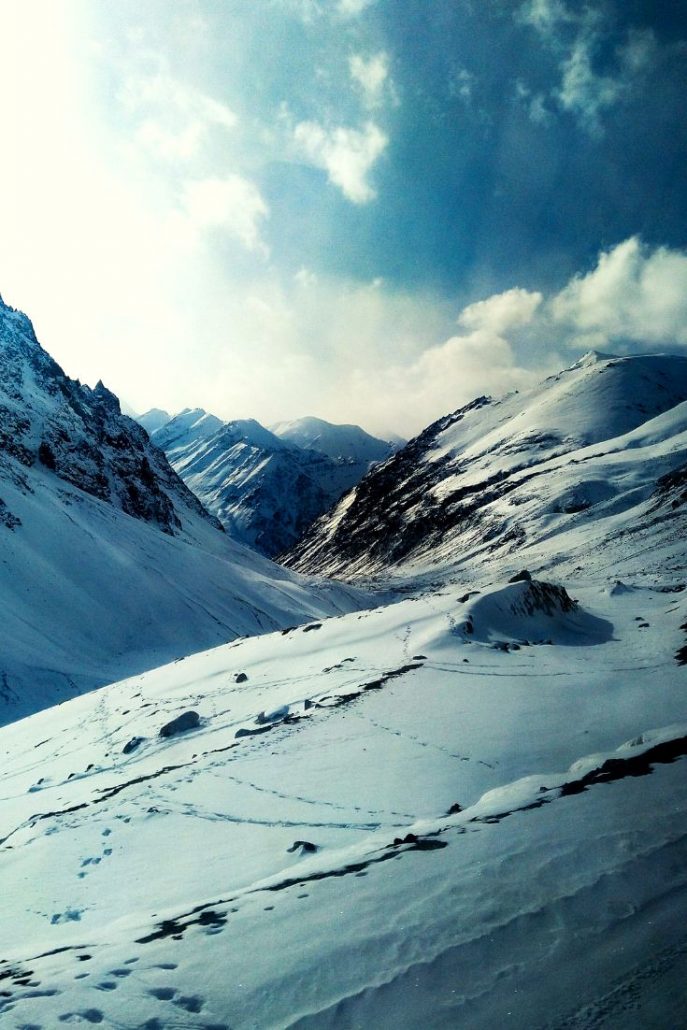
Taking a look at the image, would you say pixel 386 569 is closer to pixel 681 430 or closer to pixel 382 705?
pixel 681 430

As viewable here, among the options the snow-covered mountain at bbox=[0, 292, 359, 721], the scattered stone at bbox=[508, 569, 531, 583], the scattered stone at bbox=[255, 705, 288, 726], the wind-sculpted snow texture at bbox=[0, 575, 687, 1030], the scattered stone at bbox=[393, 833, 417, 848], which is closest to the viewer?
the wind-sculpted snow texture at bbox=[0, 575, 687, 1030]

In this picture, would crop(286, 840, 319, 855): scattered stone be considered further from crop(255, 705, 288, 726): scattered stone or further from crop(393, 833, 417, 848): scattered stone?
crop(255, 705, 288, 726): scattered stone

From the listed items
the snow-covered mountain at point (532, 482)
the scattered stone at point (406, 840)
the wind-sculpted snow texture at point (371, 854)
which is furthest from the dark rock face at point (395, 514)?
the scattered stone at point (406, 840)

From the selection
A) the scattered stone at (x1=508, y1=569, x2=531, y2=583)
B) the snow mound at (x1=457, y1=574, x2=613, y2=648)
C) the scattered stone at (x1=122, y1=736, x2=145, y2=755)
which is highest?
the scattered stone at (x1=508, y1=569, x2=531, y2=583)

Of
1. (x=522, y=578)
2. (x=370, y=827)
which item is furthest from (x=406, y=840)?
(x=522, y=578)

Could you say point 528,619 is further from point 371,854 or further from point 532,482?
point 532,482

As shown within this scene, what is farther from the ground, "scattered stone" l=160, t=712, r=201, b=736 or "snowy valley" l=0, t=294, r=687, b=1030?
"snowy valley" l=0, t=294, r=687, b=1030

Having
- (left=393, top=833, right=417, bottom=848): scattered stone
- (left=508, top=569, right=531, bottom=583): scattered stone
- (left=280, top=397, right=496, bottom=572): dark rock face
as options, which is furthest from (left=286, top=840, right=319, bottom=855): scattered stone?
(left=280, top=397, right=496, bottom=572): dark rock face
